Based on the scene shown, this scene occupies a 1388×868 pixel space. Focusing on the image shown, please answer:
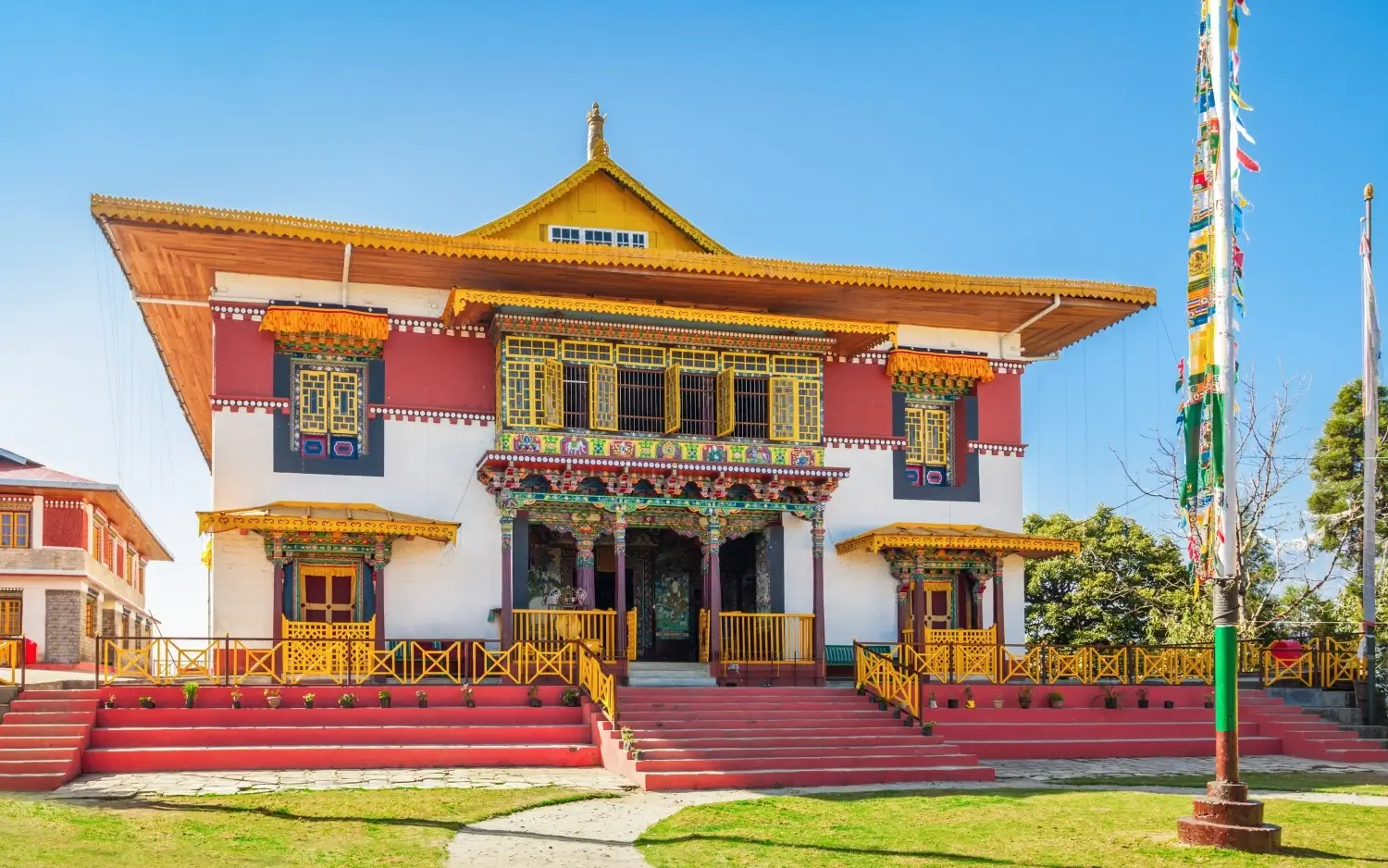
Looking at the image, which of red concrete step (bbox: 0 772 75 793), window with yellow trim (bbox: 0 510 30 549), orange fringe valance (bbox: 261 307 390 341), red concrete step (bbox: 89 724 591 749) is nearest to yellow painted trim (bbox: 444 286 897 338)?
orange fringe valance (bbox: 261 307 390 341)

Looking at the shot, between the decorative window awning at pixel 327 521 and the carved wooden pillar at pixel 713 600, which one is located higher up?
the decorative window awning at pixel 327 521

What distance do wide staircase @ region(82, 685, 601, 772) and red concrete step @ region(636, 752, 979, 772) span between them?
67.0 inches

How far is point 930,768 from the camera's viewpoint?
19422mm

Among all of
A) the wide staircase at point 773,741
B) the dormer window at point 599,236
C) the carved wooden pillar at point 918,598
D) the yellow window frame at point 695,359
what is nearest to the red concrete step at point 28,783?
the wide staircase at point 773,741

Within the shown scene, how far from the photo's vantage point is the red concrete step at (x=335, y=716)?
19.6m

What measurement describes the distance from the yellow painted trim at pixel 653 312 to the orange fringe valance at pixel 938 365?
156cm

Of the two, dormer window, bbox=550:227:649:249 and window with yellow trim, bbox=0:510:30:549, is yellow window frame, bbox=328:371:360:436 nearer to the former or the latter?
dormer window, bbox=550:227:649:249

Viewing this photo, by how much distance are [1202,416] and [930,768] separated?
277 inches

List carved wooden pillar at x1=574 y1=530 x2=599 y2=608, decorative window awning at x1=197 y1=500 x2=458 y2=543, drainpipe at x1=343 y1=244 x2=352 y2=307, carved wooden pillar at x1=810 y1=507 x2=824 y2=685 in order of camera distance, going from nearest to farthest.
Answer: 1. decorative window awning at x1=197 y1=500 x2=458 y2=543
2. drainpipe at x1=343 y1=244 x2=352 y2=307
3. carved wooden pillar at x1=574 y1=530 x2=599 y2=608
4. carved wooden pillar at x1=810 y1=507 x2=824 y2=685

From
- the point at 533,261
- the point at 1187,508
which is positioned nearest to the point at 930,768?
the point at 1187,508

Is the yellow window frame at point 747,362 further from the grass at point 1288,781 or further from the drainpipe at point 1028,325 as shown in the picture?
the grass at point 1288,781

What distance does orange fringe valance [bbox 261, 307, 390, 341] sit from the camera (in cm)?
2469

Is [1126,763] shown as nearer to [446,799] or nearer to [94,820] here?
[446,799]

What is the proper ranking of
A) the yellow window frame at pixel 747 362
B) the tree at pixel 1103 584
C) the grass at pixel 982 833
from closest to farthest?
the grass at pixel 982 833
the yellow window frame at pixel 747 362
the tree at pixel 1103 584
